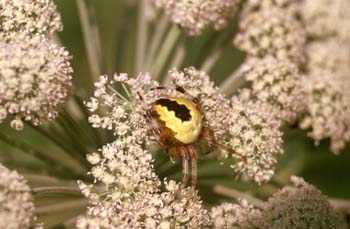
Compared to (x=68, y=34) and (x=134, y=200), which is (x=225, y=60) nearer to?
(x=68, y=34)

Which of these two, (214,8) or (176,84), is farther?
(214,8)

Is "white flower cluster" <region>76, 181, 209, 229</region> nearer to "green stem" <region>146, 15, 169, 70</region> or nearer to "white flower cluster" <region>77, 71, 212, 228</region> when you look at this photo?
"white flower cluster" <region>77, 71, 212, 228</region>

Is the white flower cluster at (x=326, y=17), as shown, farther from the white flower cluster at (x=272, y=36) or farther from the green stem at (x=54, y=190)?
the green stem at (x=54, y=190)

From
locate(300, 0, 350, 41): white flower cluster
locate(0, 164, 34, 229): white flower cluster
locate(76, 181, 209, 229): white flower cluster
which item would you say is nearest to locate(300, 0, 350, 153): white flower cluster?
locate(300, 0, 350, 41): white flower cluster

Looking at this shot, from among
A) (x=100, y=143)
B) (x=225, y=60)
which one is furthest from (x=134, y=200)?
(x=225, y=60)

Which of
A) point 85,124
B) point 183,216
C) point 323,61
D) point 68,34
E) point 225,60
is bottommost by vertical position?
point 183,216

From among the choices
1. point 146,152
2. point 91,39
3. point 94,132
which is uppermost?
point 91,39

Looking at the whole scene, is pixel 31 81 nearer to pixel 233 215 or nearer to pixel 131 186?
pixel 131 186

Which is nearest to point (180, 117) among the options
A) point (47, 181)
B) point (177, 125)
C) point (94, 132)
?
point (177, 125)
